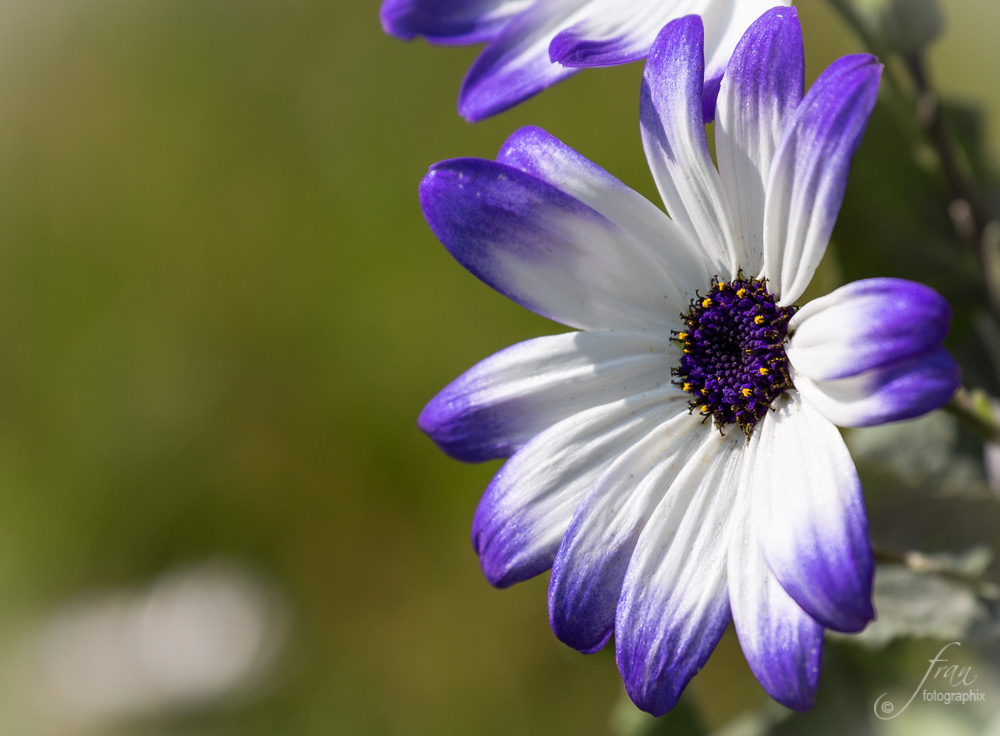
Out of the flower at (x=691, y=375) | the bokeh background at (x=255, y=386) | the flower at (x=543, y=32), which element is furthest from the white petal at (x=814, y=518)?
the bokeh background at (x=255, y=386)

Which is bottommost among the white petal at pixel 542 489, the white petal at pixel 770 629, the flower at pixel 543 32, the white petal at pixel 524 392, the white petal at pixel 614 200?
the white petal at pixel 770 629

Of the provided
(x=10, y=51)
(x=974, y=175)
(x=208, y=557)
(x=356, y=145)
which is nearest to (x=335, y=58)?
(x=356, y=145)

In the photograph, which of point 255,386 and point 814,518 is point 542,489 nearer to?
point 814,518

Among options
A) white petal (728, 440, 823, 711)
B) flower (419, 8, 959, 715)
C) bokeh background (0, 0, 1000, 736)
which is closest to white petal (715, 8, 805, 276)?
flower (419, 8, 959, 715)

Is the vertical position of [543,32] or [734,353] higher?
[543,32]

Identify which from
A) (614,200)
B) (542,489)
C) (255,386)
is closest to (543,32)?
(614,200)

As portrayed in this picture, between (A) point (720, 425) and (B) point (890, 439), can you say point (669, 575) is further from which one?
(B) point (890, 439)

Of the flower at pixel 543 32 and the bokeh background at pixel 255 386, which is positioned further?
the bokeh background at pixel 255 386

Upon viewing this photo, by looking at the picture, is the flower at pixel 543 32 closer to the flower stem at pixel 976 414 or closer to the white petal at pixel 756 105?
the white petal at pixel 756 105
